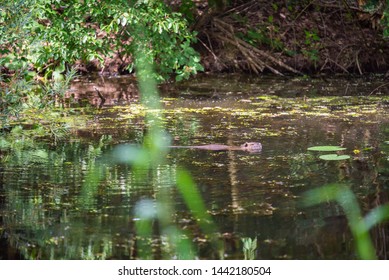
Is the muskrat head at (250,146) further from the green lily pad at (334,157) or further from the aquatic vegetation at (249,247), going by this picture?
the aquatic vegetation at (249,247)

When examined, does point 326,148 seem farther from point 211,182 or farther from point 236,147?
point 211,182

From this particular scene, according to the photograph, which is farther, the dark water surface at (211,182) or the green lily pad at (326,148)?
the green lily pad at (326,148)

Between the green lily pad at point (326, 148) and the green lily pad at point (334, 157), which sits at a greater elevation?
A: the green lily pad at point (326, 148)

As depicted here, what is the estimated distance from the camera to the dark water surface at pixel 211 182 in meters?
4.08

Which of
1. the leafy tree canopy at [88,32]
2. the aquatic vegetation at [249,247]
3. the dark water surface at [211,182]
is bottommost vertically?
the aquatic vegetation at [249,247]

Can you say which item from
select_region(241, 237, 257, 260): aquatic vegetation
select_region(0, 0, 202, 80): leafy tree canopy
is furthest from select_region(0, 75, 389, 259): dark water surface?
select_region(0, 0, 202, 80): leafy tree canopy

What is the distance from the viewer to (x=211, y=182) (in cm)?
524

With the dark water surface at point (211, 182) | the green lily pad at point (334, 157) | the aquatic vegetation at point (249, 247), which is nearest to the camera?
the aquatic vegetation at point (249, 247)

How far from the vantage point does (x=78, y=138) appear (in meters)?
6.83

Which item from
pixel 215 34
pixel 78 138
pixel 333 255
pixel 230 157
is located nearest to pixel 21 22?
pixel 78 138

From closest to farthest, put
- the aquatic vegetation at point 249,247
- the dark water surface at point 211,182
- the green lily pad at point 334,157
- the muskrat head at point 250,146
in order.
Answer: the aquatic vegetation at point 249,247
the dark water surface at point 211,182
the green lily pad at point 334,157
the muskrat head at point 250,146

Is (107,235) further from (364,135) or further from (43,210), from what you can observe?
(364,135)

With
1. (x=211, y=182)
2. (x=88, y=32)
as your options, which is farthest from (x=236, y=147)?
(x=88, y=32)

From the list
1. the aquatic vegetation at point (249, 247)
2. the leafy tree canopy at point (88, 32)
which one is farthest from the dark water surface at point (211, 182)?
the leafy tree canopy at point (88, 32)
